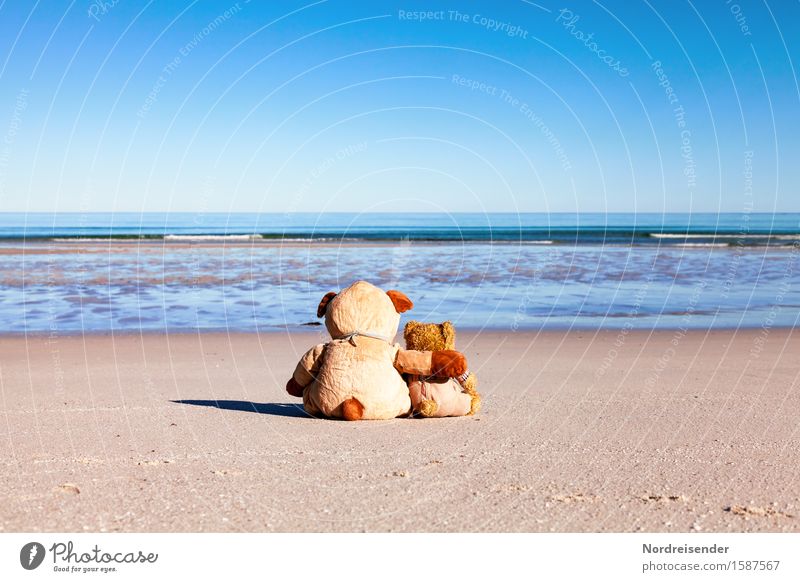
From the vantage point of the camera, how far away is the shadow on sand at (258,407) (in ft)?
25.5

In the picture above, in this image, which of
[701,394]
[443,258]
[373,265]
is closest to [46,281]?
[373,265]

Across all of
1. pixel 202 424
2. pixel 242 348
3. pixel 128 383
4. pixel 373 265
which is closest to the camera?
pixel 202 424

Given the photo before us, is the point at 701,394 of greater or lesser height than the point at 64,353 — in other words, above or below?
above

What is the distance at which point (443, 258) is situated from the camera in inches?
1303

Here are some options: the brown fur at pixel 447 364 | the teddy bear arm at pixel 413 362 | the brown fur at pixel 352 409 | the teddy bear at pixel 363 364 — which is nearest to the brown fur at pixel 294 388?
the teddy bear at pixel 363 364

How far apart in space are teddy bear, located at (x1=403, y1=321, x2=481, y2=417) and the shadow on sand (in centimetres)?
107

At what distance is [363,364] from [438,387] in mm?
783

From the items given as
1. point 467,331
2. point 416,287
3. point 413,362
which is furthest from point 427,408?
point 416,287

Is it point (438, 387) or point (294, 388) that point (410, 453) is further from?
point (294, 388)

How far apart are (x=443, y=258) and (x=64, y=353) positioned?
877 inches

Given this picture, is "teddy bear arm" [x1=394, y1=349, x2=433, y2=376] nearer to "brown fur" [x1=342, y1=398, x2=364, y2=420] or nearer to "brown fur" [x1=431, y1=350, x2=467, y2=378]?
"brown fur" [x1=431, y1=350, x2=467, y2=378]

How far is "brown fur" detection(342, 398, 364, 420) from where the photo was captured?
7098 mm

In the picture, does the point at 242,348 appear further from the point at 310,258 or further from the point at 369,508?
the point at 310,258

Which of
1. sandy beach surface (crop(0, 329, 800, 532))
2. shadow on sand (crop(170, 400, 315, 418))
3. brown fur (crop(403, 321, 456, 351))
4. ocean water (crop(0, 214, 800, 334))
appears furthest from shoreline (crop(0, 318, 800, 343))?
brown fur (crop(403, 321, 456, 351))
